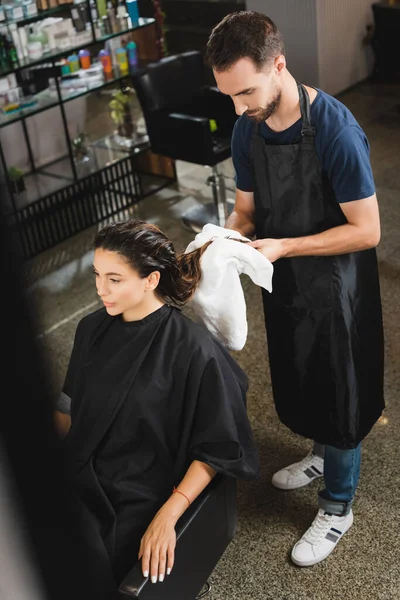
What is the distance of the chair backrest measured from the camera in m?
3.90

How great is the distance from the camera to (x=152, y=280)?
5.33 feet

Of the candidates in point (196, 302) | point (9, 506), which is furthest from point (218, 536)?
point (9, 506)

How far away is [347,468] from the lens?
2010mm

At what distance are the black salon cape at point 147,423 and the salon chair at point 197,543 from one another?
0.25ft

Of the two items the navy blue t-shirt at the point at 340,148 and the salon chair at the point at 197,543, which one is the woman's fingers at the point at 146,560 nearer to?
the salon chair at the point at 197,543

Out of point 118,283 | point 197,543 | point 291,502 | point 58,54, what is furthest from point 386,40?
point 197,543

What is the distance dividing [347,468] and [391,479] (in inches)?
15.2

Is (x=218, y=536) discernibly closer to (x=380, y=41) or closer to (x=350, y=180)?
(x=350, y=180)

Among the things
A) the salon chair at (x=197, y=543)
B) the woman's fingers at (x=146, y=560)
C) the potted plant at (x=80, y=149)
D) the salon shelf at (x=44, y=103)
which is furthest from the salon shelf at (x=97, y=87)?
the woman's fingers at (x=146, y=560)

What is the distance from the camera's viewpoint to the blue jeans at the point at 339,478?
2.00 metres

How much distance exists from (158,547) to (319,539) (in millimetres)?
747

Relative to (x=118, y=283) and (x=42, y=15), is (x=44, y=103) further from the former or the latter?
(x=118, y=283)

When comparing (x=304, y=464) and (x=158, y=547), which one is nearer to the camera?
(x=158, y=547)

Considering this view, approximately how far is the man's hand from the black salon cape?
23 centimetres
